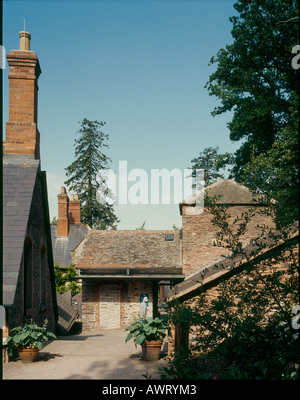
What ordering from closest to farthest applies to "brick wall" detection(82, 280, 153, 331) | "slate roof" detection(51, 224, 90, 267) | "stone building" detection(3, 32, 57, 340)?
"stone building" detection(3, 32, 57, 340), "brick wall" detection(82, 280, 153, 331), "slate roof" detection(51, 224, 90, 267)

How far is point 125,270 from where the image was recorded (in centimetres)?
2023

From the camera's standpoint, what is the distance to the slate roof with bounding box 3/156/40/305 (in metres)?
8.58

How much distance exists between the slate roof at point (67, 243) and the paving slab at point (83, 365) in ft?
65.8

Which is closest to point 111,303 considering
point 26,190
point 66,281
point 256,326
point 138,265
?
point 138,265

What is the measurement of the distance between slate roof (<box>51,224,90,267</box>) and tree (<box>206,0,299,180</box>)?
16572 millimetres

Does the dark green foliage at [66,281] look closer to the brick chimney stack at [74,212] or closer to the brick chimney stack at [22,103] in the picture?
the brick chimney stack at [74,212]

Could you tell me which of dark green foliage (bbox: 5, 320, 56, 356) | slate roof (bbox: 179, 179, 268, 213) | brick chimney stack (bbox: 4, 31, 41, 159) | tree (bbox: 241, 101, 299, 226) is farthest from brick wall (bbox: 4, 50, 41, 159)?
slate roof (bbox: 179, 179, 268, 213)

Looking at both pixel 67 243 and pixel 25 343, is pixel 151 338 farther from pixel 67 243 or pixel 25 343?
pixel 67 243

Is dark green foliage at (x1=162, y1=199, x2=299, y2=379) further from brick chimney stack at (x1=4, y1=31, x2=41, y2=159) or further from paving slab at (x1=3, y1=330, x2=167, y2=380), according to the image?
brick chimney stack at (x1=4, y1=31, x2=41, y2=159)

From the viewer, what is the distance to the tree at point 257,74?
1703 cm

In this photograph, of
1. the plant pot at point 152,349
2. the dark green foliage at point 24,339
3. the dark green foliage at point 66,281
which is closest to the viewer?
the dark green foliage at point 24,339

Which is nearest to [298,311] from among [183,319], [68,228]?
[183,319]

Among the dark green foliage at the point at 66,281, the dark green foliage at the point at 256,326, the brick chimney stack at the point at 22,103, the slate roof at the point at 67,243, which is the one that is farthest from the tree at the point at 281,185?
the slate roof at the point at 67,243
